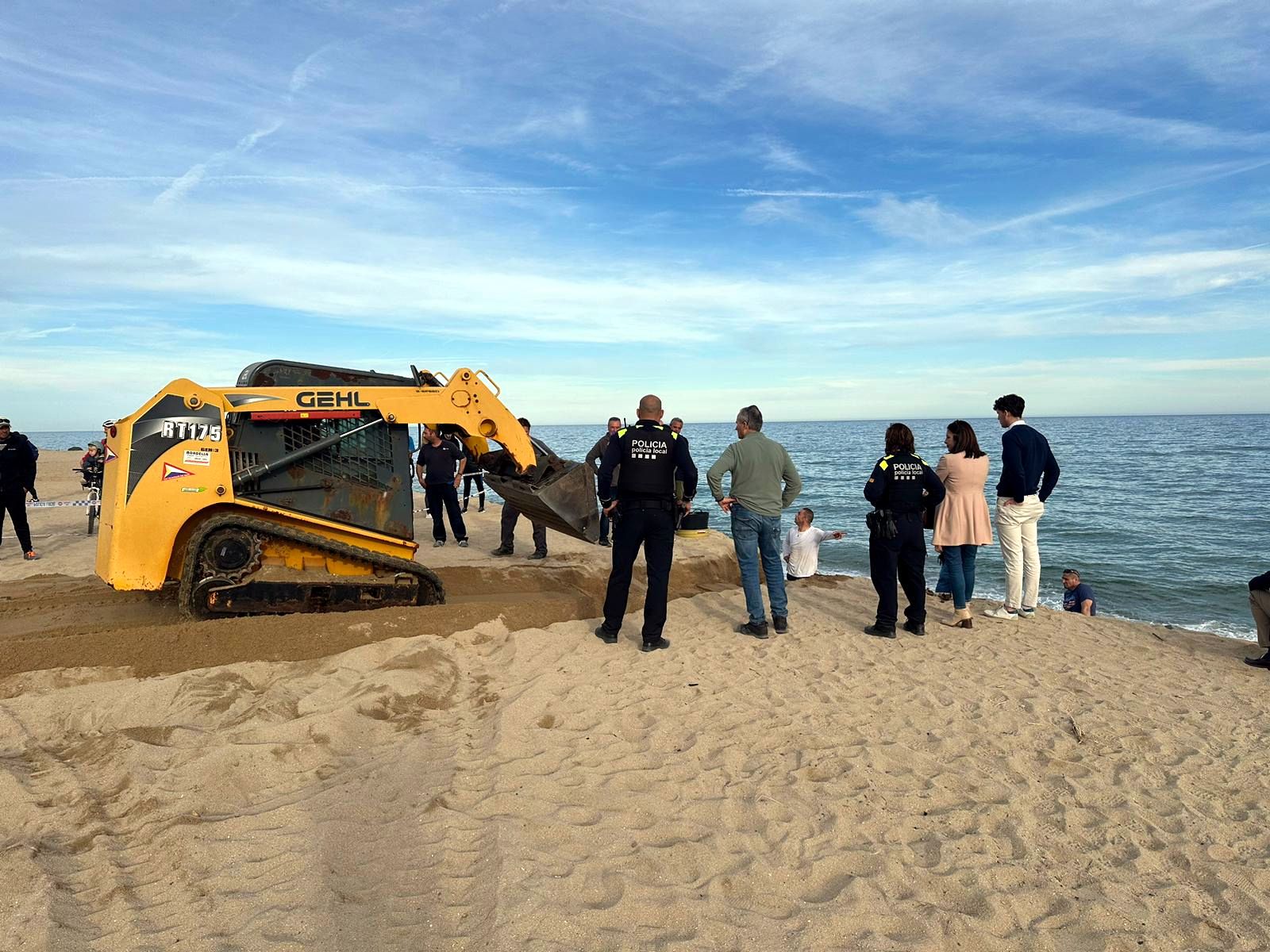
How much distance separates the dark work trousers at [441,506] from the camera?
11500 millimetres

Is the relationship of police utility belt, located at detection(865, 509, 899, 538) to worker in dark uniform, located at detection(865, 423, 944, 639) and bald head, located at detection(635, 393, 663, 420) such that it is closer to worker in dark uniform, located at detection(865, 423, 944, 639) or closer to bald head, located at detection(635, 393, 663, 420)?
worker in dark uniform, located at detection(865, 423, 944, 639)

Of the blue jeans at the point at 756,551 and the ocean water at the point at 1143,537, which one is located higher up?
the blue jeans at the point at 756,551

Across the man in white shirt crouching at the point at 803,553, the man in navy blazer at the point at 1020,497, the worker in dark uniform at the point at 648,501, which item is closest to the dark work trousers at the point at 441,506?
the man in white shirt crouching at the point at 803,553

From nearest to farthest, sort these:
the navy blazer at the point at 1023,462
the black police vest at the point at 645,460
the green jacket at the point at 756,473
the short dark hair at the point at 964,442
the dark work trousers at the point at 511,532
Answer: the black police vest at the point at 645,460 → the green jacket at the point at 756,473 → the navy blazer at the point at 1023,462 → the short dark hair at the point at 964,442 → the dark work trousers at the point at 511,532

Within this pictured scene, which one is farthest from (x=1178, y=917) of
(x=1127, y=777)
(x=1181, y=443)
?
(x=1181, y=443)

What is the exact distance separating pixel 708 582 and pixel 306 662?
5.22 metres

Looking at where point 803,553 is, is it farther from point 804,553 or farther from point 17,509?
point 17,509

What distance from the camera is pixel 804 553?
32.6 ft

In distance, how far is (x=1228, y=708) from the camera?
539 centimetres

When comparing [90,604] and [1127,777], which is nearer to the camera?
[1127,777]

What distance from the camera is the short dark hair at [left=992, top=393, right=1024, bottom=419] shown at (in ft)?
24.4

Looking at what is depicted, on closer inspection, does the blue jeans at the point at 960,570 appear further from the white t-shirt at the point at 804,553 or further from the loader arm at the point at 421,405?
the loader arm at the point at 421,405

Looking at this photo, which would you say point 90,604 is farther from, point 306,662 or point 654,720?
point 654,720

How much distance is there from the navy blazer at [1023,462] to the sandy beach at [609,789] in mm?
1448
